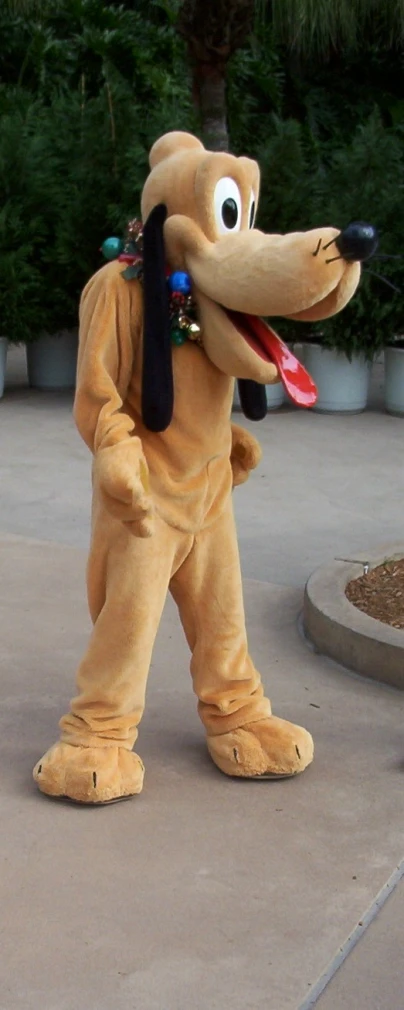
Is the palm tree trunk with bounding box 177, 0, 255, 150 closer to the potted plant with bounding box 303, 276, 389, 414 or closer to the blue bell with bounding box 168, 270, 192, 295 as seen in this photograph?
the potted plant with bounding box 303, 276, 389, 414

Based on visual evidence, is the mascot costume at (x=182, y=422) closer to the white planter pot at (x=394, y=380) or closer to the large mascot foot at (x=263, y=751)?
the large mascot foot at (x=263, y=751)

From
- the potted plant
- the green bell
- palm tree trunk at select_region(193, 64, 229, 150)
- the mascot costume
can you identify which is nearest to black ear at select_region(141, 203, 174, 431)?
the mascot costume

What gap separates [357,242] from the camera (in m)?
2.90

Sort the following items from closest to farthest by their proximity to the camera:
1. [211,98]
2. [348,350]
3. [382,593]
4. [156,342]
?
1. [156,342]
2. [382,593]
3. [348,350]
4. [211,98]

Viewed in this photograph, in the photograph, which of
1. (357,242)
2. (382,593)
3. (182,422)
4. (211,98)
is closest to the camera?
(357,242)

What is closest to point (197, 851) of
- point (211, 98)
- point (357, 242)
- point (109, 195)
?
point (357, 242)

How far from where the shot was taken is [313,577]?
492 centimetres

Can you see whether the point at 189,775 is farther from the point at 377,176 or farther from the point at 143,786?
the point at 377,176

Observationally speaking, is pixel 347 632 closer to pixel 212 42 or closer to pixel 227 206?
pixel 227 206

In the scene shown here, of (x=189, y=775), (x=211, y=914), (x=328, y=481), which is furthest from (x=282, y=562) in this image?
(x=211, y=914)

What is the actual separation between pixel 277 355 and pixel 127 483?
1.68 ft

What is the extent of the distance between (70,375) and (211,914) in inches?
268

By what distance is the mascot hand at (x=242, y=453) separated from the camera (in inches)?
141

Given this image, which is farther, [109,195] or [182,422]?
[109,195]
